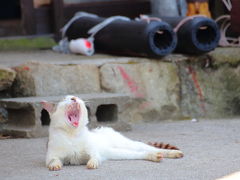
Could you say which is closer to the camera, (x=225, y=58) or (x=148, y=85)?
(x=148, y=85)

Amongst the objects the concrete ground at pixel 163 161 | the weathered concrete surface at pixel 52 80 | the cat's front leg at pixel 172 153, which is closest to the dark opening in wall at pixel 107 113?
the concrete ground at pixel 163 161

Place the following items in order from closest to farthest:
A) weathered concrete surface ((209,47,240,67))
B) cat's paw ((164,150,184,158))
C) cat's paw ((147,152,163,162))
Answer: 1. cat's paw ((147,152,163,162))
2. cat's paw ((164,150,184,158))
3. weathered concrete surface ((209,47,240,67))

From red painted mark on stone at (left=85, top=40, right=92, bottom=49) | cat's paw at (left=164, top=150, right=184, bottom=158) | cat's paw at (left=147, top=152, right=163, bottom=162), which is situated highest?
red painted mark on stone at (left=85, top=40, right=92, bottom=49)

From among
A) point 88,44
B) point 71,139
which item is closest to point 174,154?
point 71,139

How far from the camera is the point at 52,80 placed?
8672 mm

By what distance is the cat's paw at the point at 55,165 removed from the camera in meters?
5.90

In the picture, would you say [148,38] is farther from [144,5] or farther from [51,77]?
[144,5]

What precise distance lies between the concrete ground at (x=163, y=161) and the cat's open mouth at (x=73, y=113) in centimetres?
39

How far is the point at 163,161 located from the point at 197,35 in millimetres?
3830

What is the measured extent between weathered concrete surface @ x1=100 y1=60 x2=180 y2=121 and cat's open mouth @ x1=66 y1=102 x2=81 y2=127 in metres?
3.00

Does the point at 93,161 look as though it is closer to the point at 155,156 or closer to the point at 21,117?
the point at 155,156

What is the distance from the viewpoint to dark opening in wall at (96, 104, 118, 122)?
8.35m

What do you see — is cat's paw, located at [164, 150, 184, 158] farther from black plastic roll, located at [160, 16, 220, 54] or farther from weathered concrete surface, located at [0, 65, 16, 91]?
black plastic roll, located at [160, 16, 220, 54]

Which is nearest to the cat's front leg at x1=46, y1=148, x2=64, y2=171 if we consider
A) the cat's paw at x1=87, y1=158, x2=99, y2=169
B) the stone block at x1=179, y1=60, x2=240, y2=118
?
the cat's paw at x1=87, y1=158, x2=99, y2=169
